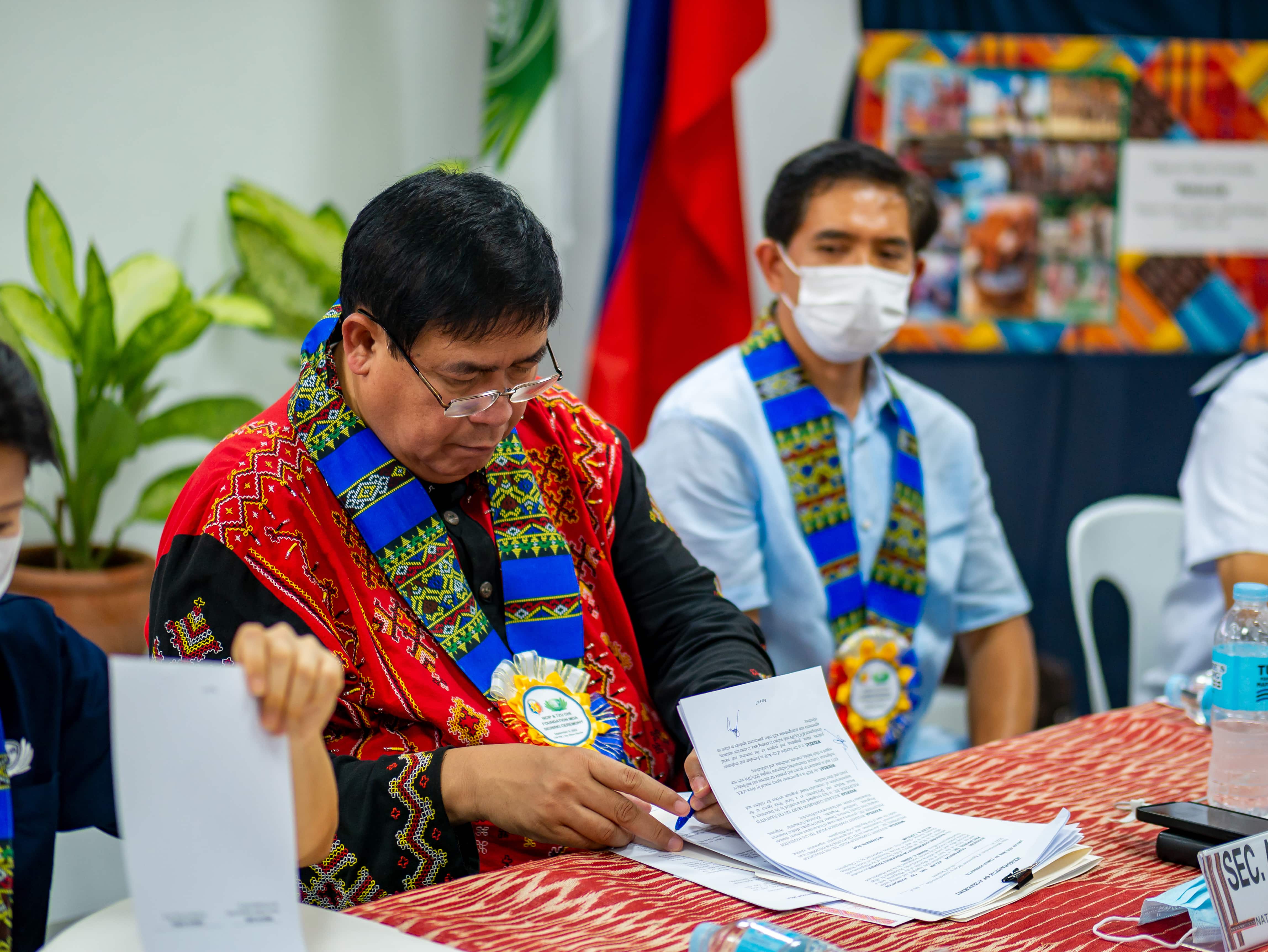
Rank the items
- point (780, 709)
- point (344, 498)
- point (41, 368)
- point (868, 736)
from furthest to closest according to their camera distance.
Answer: point (41, 368)
point (868, 736)
point (344, 498)
point (780, 709)

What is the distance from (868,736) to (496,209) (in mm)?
1288

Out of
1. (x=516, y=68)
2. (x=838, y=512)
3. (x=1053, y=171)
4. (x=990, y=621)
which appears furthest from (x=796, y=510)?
(x=1053, y=171)

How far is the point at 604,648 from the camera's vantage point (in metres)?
1.83

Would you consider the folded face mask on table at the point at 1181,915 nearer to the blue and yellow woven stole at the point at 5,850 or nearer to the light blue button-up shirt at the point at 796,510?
the blue and yellow woven stole at the point at 5,850

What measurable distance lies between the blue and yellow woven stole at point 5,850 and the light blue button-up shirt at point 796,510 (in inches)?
54.4

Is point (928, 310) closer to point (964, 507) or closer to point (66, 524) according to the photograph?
point (964, 507)

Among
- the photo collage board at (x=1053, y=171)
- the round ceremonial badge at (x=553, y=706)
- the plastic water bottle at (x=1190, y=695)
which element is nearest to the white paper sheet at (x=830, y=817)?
the round ceremonial badge at (x=553, y=706)

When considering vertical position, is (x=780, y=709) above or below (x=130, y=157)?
below

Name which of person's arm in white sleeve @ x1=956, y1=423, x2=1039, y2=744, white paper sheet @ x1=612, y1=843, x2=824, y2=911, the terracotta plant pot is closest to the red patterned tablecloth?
white paper sheet @ x1=612, y1=843, x2=824, y2=911

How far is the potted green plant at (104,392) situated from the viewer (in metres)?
2.77

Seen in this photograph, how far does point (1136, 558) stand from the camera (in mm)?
3068

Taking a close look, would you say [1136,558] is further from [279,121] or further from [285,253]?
[279,121]

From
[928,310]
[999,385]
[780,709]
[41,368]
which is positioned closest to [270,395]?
[41,368]

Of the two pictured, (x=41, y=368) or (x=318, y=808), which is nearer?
(x=318, y=808)
